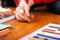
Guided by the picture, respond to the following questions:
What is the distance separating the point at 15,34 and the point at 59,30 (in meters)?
0.25

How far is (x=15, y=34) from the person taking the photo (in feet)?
Result: 2.61

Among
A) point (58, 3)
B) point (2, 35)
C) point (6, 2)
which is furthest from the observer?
point (6, 2)

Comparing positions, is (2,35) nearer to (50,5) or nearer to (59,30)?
(59,30)

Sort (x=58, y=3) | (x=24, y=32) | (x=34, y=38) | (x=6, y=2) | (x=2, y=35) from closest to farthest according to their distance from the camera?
(x=2, y=35) → (x=34, y=38) → (x=24, y=32) → (x=58, y=3) → (x=6, y=2)

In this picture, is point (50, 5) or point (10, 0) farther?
point (10, 0)

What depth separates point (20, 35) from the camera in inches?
30.5

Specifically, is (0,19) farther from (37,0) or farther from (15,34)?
(37,0)

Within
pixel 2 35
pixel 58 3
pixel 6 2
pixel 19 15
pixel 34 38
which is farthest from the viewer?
pixel 6 2

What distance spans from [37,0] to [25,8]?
33cm

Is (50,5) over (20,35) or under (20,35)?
over

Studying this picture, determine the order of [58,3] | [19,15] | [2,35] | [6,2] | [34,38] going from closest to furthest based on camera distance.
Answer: [2,35] < [34,38] < [19,15] < [58,3] < [6,2]

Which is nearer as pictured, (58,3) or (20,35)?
(20,35)

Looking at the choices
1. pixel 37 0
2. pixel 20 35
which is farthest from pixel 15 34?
pixel 37 0

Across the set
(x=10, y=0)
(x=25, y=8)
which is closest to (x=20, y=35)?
(x=25, y=8)
